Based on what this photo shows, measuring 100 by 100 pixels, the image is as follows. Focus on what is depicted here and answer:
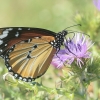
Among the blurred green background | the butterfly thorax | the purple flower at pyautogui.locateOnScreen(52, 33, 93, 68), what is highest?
the blurred green background

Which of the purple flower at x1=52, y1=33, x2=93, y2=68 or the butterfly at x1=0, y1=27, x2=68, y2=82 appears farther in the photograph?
the butterfly at x1=0, y1=27, x2=68, y2=82

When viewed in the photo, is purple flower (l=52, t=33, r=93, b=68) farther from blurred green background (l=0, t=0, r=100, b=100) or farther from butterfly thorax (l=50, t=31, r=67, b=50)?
blurred green background (l=0, t=0, r=100, b=100)

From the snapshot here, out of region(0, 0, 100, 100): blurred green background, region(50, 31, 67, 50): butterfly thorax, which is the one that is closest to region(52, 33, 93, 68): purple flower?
region(50, 31, 67, 50): butterfly thorax

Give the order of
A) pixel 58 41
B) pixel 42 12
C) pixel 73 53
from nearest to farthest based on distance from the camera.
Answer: pixel 73 53
pixel 58 41
pixel 42 12

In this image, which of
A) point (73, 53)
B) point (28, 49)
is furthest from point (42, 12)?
point (73, 53)

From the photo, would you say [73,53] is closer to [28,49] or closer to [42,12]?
[28,49]

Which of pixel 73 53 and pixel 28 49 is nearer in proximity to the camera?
pixel 73 53

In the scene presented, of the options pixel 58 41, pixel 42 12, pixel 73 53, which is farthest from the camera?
pixel 42 12

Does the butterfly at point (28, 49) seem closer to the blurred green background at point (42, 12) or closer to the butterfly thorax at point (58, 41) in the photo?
the butterfly thorax at point (58, 41)
